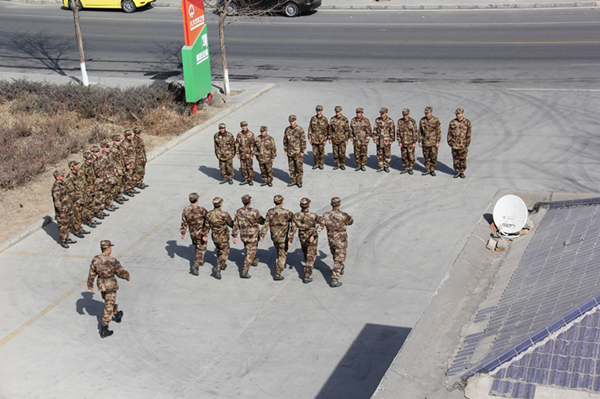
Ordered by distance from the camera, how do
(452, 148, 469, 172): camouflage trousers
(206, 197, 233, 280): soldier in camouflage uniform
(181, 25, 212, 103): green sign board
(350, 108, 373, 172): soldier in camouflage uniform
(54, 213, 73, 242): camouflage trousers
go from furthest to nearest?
1. (181, 25, 212, 103): green sign board
2. (350, 108, 373, 172): soldier in camouflage uniform
3. (452, 148, 469, 172): camouflage trousers
4. (54, 213, 73, 242): camouflage trousers
5. (206, 197, 233, 280): soldier in camouflage uniform

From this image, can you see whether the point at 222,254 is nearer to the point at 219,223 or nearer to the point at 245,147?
the point at 219,223

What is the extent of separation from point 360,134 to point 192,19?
760 cm

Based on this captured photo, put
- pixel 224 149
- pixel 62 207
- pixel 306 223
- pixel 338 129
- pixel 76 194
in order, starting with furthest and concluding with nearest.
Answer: pixel 338 129 < pixel 224 149 < pixel 76 194 < pixel 62 207 < pixel 306 223

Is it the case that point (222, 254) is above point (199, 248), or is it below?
below

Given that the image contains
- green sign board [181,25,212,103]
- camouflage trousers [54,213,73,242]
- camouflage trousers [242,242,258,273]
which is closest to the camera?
camouflage trousers [242,242,258,273]

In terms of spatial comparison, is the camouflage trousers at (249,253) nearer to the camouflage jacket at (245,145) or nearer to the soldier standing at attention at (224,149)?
the camouflage jacket at (245,145)

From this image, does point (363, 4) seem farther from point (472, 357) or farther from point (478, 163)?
point (472, 357)

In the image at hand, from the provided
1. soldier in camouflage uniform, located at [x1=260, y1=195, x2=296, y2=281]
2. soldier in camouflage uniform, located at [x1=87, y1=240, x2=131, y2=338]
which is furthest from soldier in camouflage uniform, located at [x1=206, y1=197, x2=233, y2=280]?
soldier in camouflage uniform, located at [x1=87, y1=240, x2=131, y2=338]

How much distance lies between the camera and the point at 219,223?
11633mm

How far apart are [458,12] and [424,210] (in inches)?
878

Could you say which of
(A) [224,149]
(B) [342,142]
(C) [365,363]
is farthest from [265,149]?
(C) [365,363]

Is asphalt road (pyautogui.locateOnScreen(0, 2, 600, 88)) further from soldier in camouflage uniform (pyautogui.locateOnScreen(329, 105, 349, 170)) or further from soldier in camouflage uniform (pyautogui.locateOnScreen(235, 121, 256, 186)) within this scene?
soldier in camouflage uniform (pyautogui.locateOnScreen(235, 121, 256, 186))

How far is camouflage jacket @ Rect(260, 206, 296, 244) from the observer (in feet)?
37.7

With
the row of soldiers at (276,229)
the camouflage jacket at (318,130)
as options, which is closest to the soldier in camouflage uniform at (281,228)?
the row of soldiers at (276,229)
